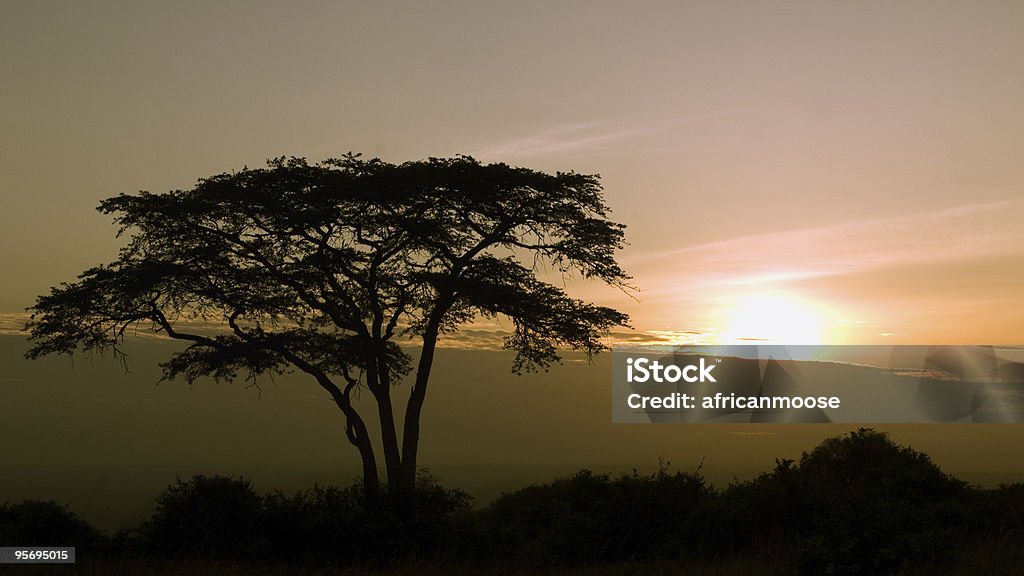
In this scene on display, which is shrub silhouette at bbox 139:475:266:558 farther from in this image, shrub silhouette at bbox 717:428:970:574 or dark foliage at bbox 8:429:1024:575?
shrub silhouette at bbox 717:428:970:574

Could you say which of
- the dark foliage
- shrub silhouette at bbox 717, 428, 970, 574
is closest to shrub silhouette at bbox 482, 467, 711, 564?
the dark foliage

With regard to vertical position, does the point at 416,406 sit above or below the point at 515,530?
above

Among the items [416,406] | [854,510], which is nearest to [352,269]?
[416,406]

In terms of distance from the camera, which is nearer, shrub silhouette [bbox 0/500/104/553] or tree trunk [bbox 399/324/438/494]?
shrub silhouette [bbox 0/500/104/553]

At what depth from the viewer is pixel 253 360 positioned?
34094 millimetres

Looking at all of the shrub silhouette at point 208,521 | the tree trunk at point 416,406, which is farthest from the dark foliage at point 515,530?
the tree trunk at point 416,406

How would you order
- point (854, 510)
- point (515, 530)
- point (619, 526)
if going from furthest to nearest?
point (515, 530) → point (619, 526) → point (854, 510)

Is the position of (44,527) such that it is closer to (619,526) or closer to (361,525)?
(361,525)

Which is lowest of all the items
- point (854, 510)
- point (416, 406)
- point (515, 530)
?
point (515, 530)

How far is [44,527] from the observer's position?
21578mm

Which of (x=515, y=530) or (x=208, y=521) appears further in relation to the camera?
(x=515, y=530)

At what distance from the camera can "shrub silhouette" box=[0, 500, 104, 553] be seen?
21125 mm

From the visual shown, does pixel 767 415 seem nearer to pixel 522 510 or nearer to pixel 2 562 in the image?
pixel 522 510

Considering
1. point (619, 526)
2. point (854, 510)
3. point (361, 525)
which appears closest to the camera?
point (854, 510)
